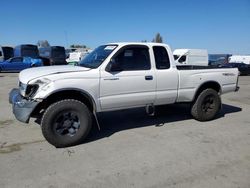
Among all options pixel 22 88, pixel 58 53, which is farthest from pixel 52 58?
pixel 22 88

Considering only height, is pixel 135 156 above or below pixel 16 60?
above

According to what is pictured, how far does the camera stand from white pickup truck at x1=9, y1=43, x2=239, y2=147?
4.71m

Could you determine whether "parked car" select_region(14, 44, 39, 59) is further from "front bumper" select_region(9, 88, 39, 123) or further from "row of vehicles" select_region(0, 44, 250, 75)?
"front bumper" select_region(9, 88, 39, 123)

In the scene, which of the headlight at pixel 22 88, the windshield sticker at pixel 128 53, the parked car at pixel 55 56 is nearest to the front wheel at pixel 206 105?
the windshield sticker at pixel 128 53

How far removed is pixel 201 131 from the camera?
19.6 ft

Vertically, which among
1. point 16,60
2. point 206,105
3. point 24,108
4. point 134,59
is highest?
point 134,59

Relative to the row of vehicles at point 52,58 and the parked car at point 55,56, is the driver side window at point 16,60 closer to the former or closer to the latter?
the row of vehicles at point 52,58

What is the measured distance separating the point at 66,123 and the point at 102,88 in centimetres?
94

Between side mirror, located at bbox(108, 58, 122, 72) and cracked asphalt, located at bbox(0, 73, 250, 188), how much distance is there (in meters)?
1.37

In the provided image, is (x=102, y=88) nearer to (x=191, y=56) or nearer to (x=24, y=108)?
(x=24, y=108)

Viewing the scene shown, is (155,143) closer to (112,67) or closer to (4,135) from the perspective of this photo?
(112,67)

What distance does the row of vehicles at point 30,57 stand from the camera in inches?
920

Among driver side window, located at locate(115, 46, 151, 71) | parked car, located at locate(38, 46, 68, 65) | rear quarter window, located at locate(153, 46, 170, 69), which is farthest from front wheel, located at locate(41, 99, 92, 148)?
parked car, located at locate(38, 46, 68, 65)

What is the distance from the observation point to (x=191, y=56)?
23.3 metres
